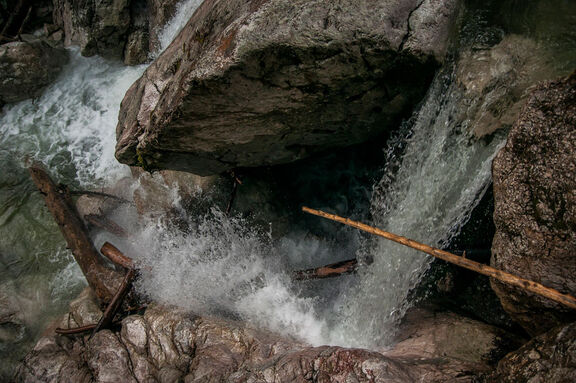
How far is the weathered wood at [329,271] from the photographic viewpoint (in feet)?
17.6

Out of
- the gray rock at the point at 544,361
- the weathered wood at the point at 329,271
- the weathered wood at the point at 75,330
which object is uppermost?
the gray rock at the point at 544,361

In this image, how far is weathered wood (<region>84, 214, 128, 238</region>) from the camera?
7.03 metres

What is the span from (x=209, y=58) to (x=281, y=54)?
675 millimetres

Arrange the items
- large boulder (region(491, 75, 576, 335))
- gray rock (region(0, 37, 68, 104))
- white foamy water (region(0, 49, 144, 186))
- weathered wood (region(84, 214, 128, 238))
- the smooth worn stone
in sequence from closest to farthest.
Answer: large boulder (region(491, 75, 576, 335))
the smooth worn stone
weathered wood (region(84, 214, 128, 238))
white foamy water (region(0, 49, 144, 186))
gray rock (region(0, 37, 68, 104))

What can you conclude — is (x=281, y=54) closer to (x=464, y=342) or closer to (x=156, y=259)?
(x=464, y=342)

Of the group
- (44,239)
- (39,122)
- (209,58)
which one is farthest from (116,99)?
(209,58)

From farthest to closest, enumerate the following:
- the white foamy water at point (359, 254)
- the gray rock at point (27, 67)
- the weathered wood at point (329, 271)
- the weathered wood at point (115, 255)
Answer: the gray rock at point (27, 67)
the weathered wood at point (115, 255)
the weathered wood at point (329, 271)
the white foamy water at point (359, 254)

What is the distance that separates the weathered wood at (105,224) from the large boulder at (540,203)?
240 inches

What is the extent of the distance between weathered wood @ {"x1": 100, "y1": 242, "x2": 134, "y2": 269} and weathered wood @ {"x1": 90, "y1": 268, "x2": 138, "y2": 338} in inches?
16.4

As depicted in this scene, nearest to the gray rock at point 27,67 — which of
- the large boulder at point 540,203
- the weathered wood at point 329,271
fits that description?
the weathered wood at point 329,271

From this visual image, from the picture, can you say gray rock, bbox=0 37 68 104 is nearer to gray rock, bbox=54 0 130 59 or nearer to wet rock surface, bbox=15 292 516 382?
gray rock, bbox=54 0 130 59

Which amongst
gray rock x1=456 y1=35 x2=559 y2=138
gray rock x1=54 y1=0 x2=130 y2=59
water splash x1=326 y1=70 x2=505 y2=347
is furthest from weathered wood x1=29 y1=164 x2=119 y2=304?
gray rock x1=456 y1=35 x2=559 y2=138

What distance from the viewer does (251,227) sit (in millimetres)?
6098

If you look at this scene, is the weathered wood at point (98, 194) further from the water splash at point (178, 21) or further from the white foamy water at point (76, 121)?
the water splash at point (178, 21)
